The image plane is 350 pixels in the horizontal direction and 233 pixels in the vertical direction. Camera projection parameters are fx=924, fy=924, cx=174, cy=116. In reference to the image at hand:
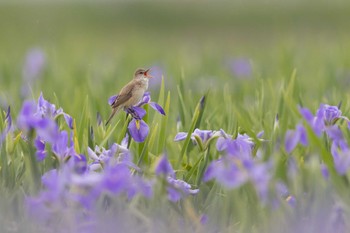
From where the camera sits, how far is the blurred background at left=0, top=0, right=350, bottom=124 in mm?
5941

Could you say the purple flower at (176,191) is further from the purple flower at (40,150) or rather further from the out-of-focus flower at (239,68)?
the out-of-focus flower at (239,68)

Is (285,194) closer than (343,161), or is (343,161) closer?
(343,161)

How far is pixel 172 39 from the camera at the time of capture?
14047 millimetres

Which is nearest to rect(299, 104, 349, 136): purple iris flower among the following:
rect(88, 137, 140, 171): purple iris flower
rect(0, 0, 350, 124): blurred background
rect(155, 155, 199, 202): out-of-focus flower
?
rect(155, 155, 199, 202): out-of-focus flower

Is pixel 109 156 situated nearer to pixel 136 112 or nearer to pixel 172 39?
pixel 136 112

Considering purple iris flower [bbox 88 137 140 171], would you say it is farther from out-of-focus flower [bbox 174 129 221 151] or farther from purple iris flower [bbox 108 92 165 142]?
out-of-focus flower [bbox 174 129 221 151]

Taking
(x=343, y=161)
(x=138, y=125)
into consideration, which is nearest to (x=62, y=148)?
(x=138, y=125)

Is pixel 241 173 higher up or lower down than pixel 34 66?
higher up

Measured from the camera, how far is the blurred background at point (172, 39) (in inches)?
234

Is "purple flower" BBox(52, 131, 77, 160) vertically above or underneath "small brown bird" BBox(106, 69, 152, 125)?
underneath

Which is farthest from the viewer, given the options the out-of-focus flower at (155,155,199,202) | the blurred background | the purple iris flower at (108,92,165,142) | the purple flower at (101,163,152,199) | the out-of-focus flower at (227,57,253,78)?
the out-of-focus flower at (227,57,253,78)

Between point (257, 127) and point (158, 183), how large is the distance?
3.48 ft

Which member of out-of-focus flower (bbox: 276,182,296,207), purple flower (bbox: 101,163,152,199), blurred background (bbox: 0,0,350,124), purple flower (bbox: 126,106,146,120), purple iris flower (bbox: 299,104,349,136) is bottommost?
blurred background (bbox: 0,0,350,124)

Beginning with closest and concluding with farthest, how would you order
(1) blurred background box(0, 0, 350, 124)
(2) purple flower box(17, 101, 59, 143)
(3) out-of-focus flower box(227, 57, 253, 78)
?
(2) purple flower box(17, 101, 59, 143) → (1) blurred background box(0, 0, 350, 124) → (3) out-of-focus flower box(227, 57, 253, 78)
